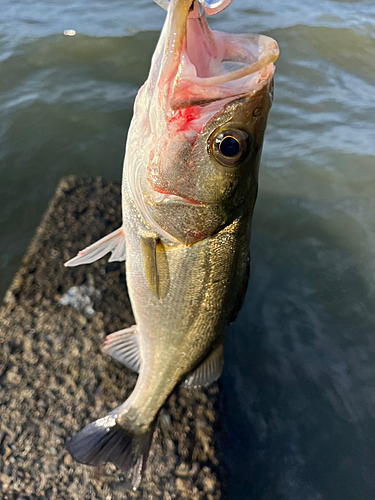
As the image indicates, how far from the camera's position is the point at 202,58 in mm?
1611

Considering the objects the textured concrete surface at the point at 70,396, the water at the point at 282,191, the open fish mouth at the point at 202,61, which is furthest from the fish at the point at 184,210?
the water at the point at 282,191

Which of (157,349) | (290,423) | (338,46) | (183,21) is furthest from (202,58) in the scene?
(338,46)

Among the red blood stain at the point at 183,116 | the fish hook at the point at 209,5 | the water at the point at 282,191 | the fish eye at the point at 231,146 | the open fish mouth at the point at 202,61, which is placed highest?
the fish hook at the point at 209,5

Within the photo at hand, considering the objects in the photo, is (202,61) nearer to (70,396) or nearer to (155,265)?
(155,265)

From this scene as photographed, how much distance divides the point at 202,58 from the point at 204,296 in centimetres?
110

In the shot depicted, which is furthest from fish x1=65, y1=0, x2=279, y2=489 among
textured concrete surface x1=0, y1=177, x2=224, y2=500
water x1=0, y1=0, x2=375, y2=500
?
water x1=0, y1=0, x2=375, y2=500

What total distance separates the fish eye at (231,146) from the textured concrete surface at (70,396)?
1978 mm

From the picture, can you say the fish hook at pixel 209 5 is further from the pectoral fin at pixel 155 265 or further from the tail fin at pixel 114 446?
the tail fin at pixel 114 446

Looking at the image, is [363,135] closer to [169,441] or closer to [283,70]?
[283,70]

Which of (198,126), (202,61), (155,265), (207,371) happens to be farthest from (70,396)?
(202,61)

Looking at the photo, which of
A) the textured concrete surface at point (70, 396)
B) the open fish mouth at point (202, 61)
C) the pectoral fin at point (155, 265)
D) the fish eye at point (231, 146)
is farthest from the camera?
the textured concrete surface at point (70, 396)

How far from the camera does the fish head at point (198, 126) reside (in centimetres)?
151

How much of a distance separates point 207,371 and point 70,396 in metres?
1.07

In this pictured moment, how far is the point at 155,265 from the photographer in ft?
6.59
